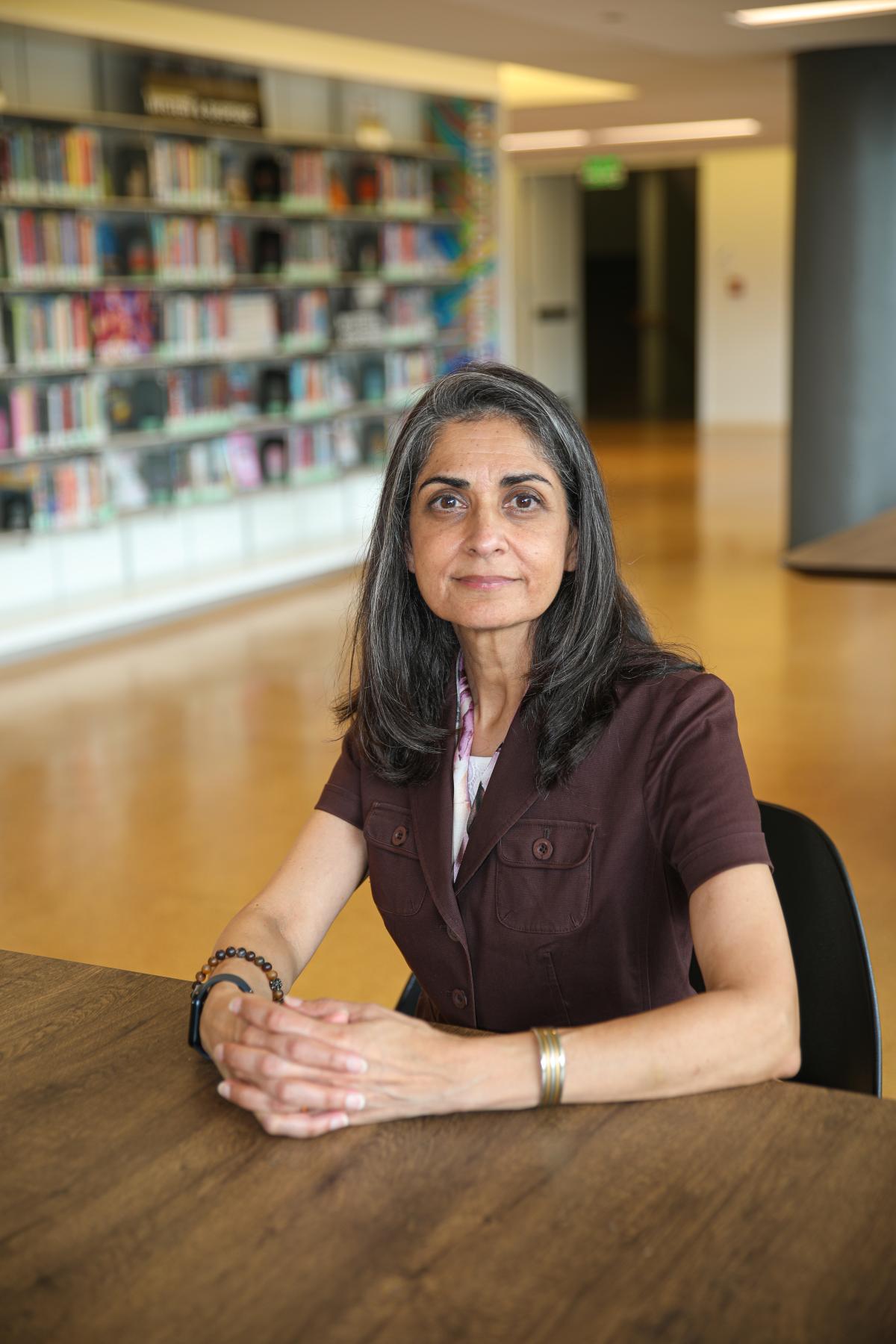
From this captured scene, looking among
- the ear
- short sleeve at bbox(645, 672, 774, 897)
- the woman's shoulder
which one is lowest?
short sleeve at bbox(645, 672, 774, 897)

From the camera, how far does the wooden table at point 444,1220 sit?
0.98 metres

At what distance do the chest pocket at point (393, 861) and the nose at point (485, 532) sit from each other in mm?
308

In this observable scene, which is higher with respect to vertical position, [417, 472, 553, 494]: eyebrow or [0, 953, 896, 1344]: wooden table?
[417, 472, 553, 494]: eyebrow

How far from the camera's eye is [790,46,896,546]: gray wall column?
25.1ft

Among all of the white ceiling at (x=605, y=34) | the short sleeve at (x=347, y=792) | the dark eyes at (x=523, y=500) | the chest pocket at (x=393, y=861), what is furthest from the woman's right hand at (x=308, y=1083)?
the white ceiling at (x=605, y=34)

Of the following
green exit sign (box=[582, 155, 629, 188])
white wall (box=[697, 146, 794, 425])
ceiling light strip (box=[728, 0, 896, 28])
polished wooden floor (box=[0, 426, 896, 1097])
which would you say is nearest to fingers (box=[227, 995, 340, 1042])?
polished wooden floor (box=[0, 426, 896, 1097])

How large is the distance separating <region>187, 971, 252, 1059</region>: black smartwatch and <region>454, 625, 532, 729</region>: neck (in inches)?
17.1

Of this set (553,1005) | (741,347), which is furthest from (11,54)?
(741,347)

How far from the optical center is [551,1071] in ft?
4.13

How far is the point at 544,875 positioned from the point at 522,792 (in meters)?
0.09

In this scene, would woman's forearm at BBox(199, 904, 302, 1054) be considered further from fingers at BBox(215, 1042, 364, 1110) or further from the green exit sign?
the green exit sign

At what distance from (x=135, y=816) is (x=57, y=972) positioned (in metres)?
2.98

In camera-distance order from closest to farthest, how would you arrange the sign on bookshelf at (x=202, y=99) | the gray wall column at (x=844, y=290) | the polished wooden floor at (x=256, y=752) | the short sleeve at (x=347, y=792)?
the short sleeve at (x=347, y=792), the polished wooden floor at (x=256, y=752), the sign on bookshelf at (x=202, y=99), the gray wall column at (x=844, y=290)

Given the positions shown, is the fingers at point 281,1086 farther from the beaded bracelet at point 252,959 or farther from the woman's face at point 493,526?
the woman's face at point 493,526
